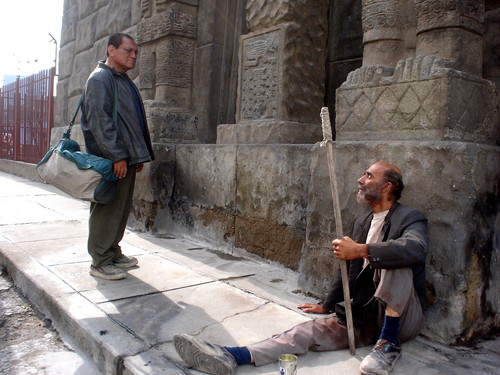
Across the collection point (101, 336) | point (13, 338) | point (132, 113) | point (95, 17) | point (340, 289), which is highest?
point (95, 17)

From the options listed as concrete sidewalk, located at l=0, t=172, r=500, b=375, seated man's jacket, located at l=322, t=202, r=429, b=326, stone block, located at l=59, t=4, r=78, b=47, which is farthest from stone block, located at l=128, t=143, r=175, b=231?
stone block, located at l=59, t=4, r=78, b=47

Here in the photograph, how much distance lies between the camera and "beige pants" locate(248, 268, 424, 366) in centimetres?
201

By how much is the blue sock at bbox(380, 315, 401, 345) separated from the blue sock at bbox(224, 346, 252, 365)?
625mm

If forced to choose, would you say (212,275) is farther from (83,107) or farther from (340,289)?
(83,107)

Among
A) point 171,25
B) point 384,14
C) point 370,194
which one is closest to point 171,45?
point 171,25

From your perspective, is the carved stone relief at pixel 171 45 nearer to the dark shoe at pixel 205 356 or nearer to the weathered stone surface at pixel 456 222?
the weathered stone surface at pixel 456 222

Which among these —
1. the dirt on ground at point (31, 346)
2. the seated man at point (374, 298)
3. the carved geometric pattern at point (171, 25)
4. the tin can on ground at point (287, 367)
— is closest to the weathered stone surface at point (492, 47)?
the seated man at point (374, 298)

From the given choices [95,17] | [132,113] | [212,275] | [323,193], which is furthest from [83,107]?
[95,17]

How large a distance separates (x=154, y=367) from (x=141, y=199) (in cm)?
309

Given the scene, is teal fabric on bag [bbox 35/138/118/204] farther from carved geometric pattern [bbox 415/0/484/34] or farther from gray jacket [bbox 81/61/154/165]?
carved geometric pattern [bbox 415/0/484/34]

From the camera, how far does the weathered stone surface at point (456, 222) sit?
2.18m

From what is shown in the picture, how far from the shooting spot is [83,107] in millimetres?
3141

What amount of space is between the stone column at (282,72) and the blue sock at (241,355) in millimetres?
→ 2026

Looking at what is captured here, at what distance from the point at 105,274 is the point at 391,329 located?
198 centimetres
